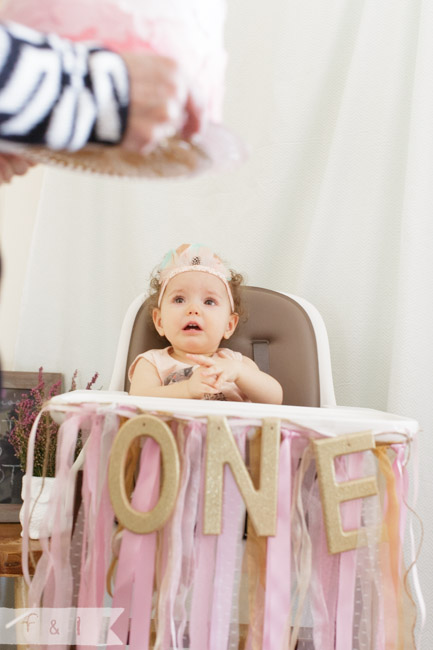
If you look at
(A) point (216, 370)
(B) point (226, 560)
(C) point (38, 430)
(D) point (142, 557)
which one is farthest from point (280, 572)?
(C) point (38, 430)

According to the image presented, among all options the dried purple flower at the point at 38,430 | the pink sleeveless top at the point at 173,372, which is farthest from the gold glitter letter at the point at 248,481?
the dried purple flower at the point at 38,430

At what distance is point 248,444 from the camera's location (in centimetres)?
95

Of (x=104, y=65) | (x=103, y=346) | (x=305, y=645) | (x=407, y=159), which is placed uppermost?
(x=407, y=159)

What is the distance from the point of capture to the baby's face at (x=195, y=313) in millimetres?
1309

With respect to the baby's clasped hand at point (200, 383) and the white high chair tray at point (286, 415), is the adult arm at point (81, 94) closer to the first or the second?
the white high chair tray at point (286, 415)

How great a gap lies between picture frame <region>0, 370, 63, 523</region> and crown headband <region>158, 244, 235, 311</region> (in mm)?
471

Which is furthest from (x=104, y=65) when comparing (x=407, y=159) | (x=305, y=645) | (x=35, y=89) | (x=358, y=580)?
(x=407, y=159)

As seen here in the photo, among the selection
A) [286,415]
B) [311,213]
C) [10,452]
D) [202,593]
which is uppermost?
[311,213]

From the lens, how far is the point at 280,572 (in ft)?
3.01

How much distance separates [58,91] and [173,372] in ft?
2.76

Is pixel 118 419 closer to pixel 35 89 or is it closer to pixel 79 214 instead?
pixel 35 89

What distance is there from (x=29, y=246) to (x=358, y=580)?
44.9 inches

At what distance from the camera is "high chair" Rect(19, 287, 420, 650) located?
2.97 ft

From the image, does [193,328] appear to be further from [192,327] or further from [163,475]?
[163,475]
